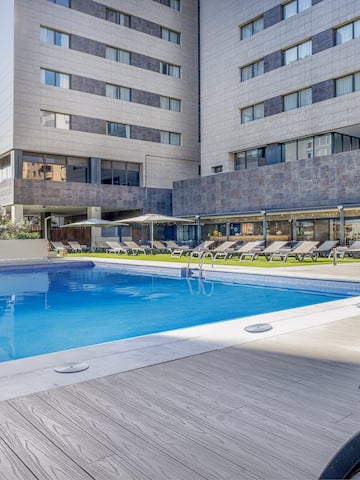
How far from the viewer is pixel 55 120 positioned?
87.9ft

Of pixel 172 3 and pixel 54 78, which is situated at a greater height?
pixel 172 3

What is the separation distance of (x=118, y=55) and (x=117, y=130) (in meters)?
5.04

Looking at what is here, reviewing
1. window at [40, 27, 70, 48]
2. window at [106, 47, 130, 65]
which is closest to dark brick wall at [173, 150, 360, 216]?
window at [106, 47, 130, 65]

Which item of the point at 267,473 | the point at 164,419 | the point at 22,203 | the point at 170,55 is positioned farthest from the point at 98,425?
the point at 170,55

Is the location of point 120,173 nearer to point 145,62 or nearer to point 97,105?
point 97,105

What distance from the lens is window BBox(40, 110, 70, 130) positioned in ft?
86.6

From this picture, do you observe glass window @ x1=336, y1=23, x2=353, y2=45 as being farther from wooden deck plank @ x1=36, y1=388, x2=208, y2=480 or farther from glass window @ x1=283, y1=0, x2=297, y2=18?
wooden deck plank @ x1=36, y1=388, x2=208, y2=480

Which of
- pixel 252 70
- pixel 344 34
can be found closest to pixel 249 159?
pixel 252 70

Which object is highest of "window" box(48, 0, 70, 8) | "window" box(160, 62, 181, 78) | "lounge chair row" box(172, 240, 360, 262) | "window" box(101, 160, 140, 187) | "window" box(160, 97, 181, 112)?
"window" box(48, 0, 70, 8)

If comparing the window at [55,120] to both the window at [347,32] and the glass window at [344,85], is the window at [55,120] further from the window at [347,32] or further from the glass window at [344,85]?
the window at [347,32]

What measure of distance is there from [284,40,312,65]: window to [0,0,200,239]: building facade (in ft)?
31.8

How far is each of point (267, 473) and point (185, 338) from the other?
2750mm

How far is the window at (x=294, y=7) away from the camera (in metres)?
23.4

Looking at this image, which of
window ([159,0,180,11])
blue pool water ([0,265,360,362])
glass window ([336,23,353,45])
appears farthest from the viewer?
window ([159,0,180,11])
